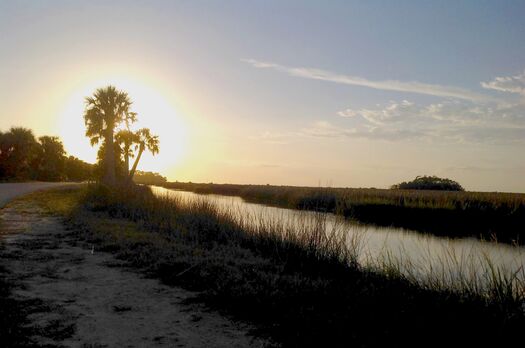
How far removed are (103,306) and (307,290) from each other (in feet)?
10.8

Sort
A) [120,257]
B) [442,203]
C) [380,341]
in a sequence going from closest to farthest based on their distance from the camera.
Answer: [380,341] < [120,257] < [442,203]

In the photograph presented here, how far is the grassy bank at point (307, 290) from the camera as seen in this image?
5.88 meters

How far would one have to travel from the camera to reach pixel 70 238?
13000mm

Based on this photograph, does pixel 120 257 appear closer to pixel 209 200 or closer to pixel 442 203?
pixel 209 200

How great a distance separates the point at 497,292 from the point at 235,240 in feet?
24.2

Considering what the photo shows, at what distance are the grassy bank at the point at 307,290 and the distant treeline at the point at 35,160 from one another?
41778mm

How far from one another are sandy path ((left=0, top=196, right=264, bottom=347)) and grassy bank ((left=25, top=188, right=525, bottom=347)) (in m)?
0.51

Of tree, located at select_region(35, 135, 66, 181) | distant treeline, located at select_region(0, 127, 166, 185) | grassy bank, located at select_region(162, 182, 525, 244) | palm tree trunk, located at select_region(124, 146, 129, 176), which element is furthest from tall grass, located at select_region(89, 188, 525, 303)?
tree, located at select_region(35, 135, 66, 181)

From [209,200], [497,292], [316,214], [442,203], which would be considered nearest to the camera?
[497,292]

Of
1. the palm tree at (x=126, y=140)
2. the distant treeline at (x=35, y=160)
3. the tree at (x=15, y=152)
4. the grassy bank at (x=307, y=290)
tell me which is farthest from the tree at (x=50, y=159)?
the grassy bank at (x=307, y=290)

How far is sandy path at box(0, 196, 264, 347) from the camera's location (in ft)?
18.2

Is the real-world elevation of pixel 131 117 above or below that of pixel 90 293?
above

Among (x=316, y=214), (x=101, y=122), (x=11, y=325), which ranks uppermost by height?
(x=101, y=122)

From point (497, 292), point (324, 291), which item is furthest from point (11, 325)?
point (497, 292)
